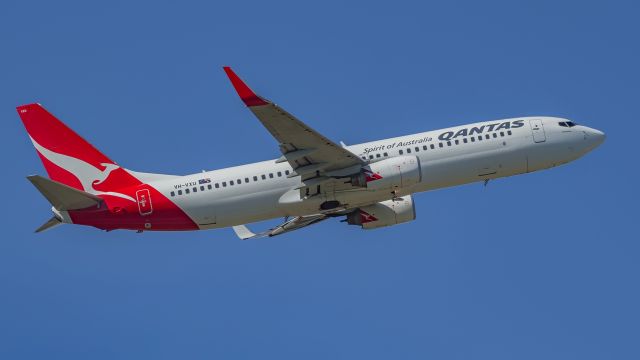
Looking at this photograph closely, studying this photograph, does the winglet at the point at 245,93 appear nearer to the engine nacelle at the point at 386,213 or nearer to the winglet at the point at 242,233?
the engine nacelle at the point at 386,213

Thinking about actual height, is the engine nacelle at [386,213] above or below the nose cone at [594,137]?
below

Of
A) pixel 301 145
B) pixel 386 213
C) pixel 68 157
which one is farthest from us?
pixel 386 213

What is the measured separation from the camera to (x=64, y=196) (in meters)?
64.8

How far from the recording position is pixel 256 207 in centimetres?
6675

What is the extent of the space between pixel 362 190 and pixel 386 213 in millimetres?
5931

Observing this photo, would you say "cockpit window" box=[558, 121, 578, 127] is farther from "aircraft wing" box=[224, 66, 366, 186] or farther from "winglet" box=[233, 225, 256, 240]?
"winglet" box=[233, 225, 256, 240]

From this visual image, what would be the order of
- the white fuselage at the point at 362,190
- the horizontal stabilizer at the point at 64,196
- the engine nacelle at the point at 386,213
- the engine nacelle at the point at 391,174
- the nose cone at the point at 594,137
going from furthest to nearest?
the engine nacelle at the point at 386,213 < the nose cone at the point at 594,137 < the white fuselage at the point at 362,190 < the engine nacelle at the point at 391,174 < the horizontal stabilizer at the point at 64,196

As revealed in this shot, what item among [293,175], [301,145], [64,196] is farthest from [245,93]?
[64,196]

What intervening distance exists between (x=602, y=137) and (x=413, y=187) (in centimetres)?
1261

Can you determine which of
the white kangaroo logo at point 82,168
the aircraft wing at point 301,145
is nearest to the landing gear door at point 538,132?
the aircraft wing at point 301,145

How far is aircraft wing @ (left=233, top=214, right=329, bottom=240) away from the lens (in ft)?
237

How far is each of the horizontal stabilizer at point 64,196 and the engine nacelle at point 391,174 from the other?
49.2 ft

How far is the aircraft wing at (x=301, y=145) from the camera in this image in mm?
59719

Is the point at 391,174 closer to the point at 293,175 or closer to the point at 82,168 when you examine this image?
the point at 293,175
